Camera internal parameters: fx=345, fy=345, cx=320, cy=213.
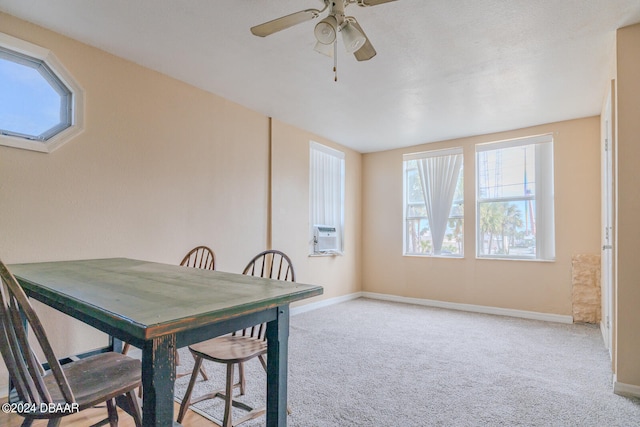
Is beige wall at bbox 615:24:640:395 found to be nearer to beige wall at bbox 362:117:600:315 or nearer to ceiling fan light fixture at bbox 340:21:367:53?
ceiling fan light fixture at bbox 340:21:367:53

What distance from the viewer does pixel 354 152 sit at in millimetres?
5688

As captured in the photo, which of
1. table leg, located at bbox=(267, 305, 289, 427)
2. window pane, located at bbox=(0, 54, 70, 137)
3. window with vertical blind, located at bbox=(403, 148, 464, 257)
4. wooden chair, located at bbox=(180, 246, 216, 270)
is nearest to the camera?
table leg, located at bbox=(267, 305, 289, 427)

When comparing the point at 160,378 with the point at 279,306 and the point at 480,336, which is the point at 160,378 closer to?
the point at 279,306

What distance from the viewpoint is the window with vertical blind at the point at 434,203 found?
16.2 feet

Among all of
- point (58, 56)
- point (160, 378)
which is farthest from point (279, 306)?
point (58, 56)

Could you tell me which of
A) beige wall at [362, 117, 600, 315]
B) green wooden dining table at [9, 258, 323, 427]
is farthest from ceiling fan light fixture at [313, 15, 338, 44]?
Answer: beige wall at [362, 117, 600, 315]

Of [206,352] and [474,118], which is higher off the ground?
[474,118]

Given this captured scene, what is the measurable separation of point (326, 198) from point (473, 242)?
2.14m

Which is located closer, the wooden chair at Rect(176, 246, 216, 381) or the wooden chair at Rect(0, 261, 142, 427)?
the wooden chair at Rect(0, 261, 142, 427)

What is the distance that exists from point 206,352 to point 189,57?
2.22 metres

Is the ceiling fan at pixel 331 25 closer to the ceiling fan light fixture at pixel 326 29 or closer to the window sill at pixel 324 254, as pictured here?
the ceiling fan light fixture at pixel 326 29

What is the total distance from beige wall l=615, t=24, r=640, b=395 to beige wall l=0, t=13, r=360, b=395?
315 cm

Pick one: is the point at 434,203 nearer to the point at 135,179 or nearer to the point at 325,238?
the point at 325,238

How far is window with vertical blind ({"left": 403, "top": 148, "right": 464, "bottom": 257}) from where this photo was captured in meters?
4.94
